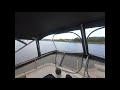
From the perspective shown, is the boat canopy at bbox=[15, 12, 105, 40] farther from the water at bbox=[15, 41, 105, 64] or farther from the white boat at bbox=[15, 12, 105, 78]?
the water at bbox=[15, 41, 105, 64]

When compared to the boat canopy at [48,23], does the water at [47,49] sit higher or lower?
lower

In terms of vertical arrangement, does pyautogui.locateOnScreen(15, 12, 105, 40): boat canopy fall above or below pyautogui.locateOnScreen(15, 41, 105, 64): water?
above

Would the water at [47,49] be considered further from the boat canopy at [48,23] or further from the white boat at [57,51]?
the boat canopy at [48,23]

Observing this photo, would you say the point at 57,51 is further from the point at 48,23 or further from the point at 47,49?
the point at 48,23

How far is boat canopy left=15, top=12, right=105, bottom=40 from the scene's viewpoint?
1.38 metres

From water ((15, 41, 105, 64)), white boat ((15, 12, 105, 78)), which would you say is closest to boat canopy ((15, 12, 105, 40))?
white boat ((15, 12, 105, 78))

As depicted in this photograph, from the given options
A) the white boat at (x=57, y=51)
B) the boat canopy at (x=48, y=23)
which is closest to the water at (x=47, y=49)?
the white boat at (x=57, y=51)

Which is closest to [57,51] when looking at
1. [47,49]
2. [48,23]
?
[47,49]

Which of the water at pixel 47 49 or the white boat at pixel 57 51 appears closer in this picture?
the white boat at pixel 57 51

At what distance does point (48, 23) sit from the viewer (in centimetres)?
168

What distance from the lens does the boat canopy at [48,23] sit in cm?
138
